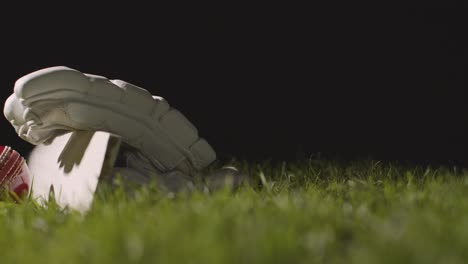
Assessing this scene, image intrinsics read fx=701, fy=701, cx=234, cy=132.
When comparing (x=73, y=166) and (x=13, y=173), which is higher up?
(x=73, y=166)

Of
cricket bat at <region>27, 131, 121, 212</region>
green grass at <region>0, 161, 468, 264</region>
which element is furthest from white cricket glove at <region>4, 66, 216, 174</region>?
green grass at <region>0, 161, 468, 264</region>

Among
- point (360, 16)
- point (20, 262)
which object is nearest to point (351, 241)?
point (20, 262)

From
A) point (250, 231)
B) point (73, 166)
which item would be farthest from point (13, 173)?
point (250, 231)

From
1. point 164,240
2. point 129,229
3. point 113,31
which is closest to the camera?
point 164,240

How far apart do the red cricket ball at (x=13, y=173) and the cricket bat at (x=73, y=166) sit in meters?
0.03

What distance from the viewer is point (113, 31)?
3.70 metres

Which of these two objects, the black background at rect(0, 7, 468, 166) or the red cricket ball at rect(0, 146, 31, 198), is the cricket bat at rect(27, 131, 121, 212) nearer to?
the red cricket ball at rect(0, 146, 31, 198)

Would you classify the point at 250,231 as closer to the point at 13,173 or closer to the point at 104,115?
the point at 104,115

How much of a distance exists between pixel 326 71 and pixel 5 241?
9.07 ft

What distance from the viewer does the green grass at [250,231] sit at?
40.9 inches

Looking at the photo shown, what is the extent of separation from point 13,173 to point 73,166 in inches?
16.4

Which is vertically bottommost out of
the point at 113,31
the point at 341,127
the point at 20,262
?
the point at 341,127

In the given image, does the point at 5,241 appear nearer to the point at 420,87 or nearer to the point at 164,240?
the point at 164,240

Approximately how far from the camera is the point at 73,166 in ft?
6.88
